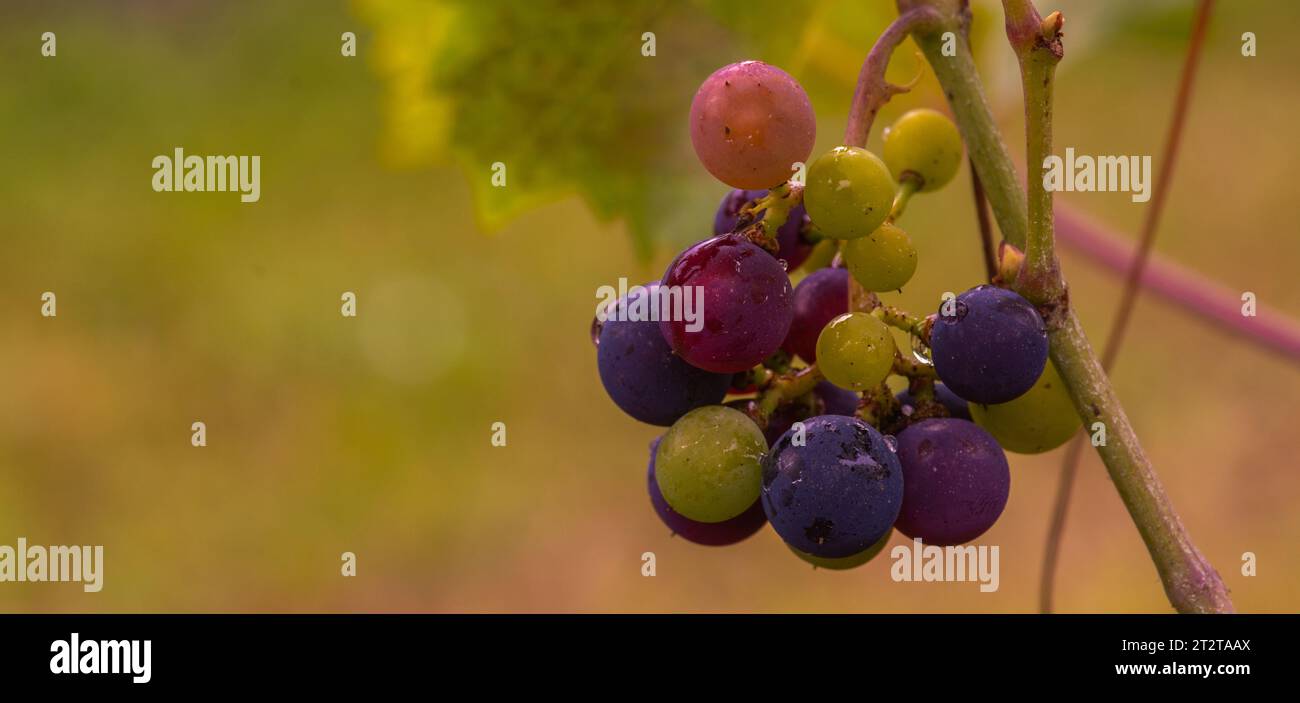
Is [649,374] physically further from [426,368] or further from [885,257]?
[426,368]

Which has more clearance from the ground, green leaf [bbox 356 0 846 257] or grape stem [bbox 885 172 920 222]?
green leaf [bbox 356 0 846 257]

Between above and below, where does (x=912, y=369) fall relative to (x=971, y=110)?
below

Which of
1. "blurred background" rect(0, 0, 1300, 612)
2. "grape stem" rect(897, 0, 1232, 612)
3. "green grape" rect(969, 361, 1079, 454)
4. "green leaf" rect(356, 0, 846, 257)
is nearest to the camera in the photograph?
"grape stem" rect(897, 0, 1232, 612)

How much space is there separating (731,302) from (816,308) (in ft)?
0.28

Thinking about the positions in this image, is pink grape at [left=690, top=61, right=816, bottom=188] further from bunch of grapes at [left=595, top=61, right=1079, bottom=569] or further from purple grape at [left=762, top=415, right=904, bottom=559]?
purple grape at [left=762, top=415, right=904, bottom=559]

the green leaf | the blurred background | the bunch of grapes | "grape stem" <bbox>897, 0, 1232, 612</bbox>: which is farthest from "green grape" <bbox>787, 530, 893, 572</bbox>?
the blurred background

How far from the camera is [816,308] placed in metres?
0.54

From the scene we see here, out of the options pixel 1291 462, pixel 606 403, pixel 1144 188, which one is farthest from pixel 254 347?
pixel 1291 462

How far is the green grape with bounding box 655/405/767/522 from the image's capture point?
0.49 meters

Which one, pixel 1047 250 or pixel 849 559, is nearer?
pixel 1047 250

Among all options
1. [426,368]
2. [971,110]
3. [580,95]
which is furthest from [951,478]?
[426,368]

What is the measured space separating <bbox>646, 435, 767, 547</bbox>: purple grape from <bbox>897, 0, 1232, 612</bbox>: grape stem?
161mm

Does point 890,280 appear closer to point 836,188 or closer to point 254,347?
point 836,188

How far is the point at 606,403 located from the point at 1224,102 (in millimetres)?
1507
